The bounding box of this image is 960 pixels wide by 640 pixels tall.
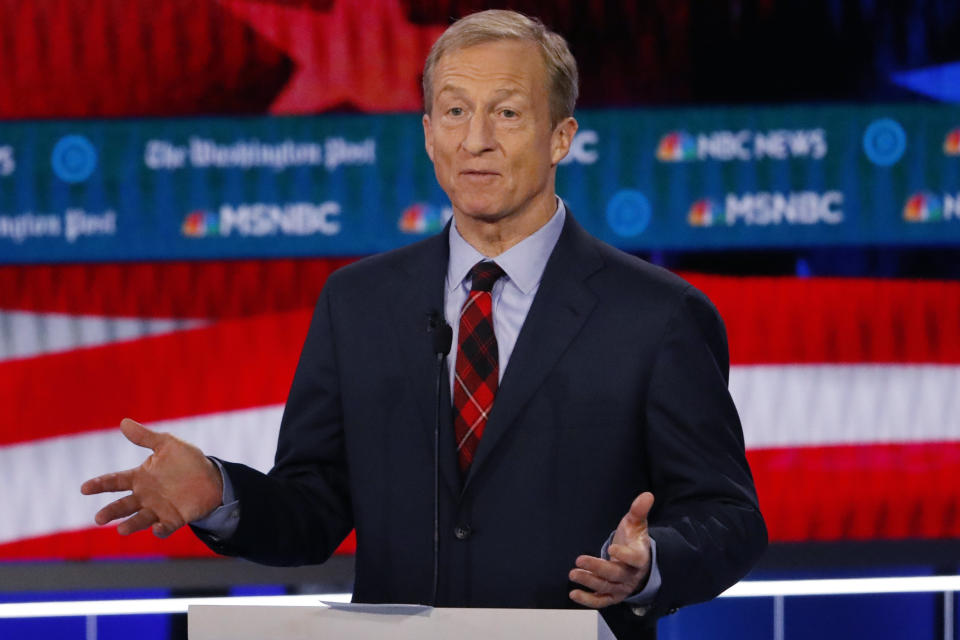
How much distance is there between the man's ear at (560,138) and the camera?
5.58ft

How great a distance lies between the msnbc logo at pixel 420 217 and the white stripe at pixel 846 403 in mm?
848

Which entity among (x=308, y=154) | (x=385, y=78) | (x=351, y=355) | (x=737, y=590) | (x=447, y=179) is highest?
(x=385, y=78)

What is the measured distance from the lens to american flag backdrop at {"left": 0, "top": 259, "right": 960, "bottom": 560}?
9.85ft

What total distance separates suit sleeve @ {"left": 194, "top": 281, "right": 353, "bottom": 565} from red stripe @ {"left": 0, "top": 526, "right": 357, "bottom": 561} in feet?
4.55

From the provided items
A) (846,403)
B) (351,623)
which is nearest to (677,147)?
(846,403)

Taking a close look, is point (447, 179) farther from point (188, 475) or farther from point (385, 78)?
point (385, 78)

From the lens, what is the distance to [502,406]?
1533mm

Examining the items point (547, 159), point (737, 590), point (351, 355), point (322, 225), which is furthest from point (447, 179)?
point (737, 590)

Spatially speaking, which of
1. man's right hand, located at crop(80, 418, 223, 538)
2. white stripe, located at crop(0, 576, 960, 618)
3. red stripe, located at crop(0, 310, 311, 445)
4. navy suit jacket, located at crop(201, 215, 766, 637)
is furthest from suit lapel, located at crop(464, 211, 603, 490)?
white stripe, located at crop(0, 576, 960, 618)

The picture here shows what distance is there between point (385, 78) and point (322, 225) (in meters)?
0.41

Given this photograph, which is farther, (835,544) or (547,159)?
(835,544)

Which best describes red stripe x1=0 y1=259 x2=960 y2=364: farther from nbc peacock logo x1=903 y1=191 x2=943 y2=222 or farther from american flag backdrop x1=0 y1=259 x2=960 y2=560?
nbc peacock logo x1=903 y1=191 x2=943 y2=222

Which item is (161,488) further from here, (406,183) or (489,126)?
(406,183)

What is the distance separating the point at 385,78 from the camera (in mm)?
3078
